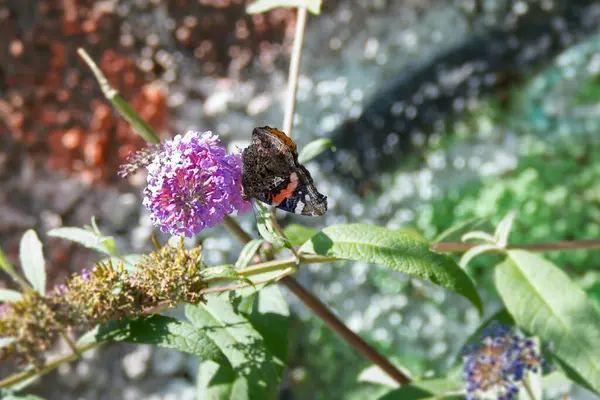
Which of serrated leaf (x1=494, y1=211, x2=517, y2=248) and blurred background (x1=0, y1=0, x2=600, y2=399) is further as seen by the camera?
blurred background (x1=0, y1=0, x2=600, y2=399)

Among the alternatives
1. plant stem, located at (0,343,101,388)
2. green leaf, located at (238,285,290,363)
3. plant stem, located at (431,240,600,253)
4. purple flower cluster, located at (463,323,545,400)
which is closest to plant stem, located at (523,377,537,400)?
purple flower cluster, located at (463,323,545,400)

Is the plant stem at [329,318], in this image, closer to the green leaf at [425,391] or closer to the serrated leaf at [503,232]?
the green leaf at [425,391]

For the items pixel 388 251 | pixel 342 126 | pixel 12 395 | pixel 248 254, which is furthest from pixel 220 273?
pixel 342 126

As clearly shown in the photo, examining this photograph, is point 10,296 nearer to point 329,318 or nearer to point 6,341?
point 6,341

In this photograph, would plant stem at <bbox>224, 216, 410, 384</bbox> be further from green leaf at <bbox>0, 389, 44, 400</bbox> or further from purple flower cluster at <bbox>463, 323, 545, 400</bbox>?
green leaf at <bbox>0, 389, 44, 400</bbox>

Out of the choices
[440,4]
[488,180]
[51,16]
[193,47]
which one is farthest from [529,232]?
[51,16]

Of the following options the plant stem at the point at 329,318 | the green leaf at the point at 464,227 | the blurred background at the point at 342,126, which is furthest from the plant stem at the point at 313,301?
the blurred background at the point at 342,126

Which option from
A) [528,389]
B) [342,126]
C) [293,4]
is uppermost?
[342,126]
